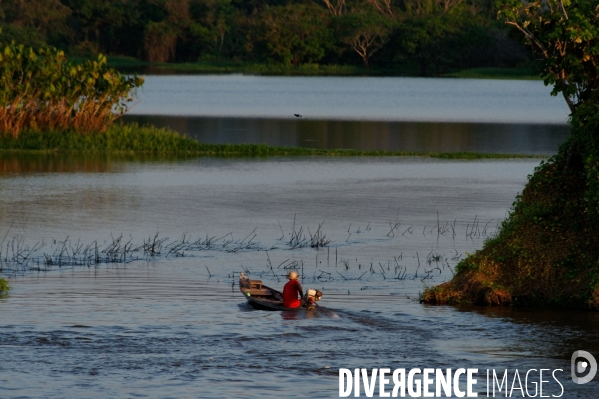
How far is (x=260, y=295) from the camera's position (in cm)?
1900

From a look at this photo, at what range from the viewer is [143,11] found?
139 meters

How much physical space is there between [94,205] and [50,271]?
948cm

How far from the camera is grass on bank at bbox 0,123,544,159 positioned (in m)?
44.1

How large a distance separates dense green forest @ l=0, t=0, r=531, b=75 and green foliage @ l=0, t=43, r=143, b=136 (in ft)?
263

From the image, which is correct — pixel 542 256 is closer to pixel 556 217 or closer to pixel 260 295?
pixel 556 217

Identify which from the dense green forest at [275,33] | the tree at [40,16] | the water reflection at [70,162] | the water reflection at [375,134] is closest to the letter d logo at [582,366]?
the water reflection at [70,162]

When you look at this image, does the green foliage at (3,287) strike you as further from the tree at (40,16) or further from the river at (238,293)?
the tree at (40,16)

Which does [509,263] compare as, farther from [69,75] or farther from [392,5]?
[392,5]

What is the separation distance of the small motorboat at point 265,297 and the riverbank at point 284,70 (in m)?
106

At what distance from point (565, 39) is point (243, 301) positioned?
7.06 m

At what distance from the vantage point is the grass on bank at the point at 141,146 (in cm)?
4409

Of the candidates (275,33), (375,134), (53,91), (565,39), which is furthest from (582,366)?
(275,33)

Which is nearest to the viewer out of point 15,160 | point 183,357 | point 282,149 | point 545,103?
point 183,357

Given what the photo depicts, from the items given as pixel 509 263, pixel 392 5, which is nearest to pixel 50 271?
pixel 509 263
